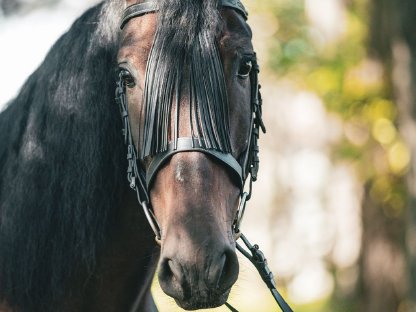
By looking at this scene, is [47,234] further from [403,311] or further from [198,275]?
[403,311]

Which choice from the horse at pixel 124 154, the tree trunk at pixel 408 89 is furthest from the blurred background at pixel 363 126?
the horse at pixel 124 154

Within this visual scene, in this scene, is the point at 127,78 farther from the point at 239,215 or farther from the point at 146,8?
the point at 239,215

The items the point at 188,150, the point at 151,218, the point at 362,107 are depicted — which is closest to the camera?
the point at 188,150

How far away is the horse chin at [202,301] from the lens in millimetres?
3082

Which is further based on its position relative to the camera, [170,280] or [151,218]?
[151,218]

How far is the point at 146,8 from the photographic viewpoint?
3.58 metres

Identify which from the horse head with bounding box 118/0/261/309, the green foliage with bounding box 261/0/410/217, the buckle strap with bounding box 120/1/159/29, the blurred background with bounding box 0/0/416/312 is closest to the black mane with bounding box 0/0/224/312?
the buckle strap with bounding box 120/1/159/29

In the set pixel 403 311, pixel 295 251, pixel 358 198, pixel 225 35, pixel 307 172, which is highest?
pixel 225 35

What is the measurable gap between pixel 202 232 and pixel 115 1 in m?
1.38

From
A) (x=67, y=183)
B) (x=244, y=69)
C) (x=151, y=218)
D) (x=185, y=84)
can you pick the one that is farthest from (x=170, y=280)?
(x=244, y=69)

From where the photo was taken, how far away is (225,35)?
3.52 m

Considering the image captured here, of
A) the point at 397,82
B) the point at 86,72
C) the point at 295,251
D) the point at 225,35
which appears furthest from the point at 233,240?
the point at 295,251

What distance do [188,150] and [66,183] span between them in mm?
796

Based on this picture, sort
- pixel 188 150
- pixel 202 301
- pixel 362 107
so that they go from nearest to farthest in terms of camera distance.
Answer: pixel 202 301 < pixel 188 150 < pixel 362 107
